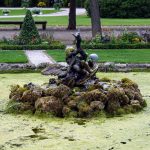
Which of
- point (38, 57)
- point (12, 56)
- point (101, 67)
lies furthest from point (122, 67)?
point (12, 56)

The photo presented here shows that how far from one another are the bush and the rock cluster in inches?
1576

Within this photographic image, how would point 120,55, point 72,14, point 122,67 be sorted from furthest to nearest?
point 72,14
point 120,55
point 122,67

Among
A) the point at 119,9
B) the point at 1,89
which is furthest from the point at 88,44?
the point at 119,9

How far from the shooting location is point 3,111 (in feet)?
39.8

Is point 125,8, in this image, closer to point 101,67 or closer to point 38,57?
point 38,57

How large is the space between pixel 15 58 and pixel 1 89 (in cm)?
600

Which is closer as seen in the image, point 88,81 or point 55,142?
point 55,142

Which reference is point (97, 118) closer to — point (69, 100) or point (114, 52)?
point (69, 100)

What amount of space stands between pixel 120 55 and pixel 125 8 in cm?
3106

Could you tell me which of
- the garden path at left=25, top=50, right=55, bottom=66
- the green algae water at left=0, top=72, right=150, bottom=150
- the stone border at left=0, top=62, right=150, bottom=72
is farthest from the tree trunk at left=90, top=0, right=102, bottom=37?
the green algae water at left=0, top=72, right=150, bottom=150

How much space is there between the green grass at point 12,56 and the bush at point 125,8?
30.0m

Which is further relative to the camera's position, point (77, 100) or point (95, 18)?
point (95, 18)

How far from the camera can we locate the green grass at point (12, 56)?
Result: 65.0ft

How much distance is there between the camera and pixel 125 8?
52.4 metres
